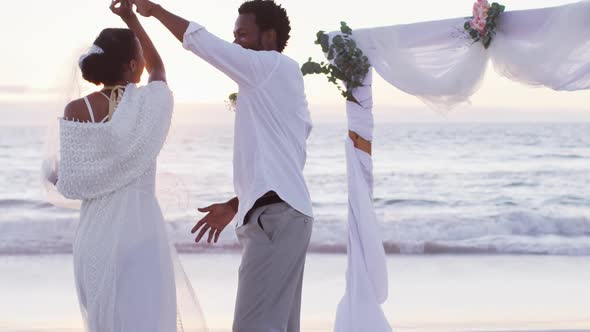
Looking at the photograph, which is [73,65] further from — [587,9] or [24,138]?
[24,138]

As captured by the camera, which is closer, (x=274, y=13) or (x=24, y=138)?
(x=274, y=13)

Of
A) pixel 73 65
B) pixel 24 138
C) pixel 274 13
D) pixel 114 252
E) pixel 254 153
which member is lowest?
pixel 24 138

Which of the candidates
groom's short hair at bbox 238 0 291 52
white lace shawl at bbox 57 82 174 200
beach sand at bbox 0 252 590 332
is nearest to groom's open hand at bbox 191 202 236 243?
white lace shawl at bbox 57 82 174 200

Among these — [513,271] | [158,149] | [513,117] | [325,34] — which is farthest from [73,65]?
[513,117]

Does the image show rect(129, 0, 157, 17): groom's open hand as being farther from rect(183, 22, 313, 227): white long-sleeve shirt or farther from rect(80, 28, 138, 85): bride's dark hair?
rect(183, 22, 313, 227): white long-sleeve shirt

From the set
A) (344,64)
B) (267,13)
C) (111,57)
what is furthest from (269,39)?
(344,64)

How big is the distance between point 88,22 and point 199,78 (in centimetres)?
363

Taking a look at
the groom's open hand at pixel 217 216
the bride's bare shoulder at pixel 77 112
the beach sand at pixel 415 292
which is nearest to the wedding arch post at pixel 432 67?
the beach sand at pixel 415 292

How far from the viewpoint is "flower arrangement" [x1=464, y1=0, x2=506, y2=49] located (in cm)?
543

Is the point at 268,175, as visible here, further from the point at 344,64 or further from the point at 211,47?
the point at 344,64

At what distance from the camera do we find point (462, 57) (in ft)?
18.9

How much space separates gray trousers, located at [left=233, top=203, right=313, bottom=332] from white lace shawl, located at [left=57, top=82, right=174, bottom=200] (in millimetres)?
437

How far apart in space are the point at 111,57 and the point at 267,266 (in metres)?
0.88

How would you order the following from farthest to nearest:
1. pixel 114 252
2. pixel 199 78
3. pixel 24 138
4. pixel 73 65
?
pixel 24 138 → pixel 199 78 → pixel 73 65 → pixel 114 252
